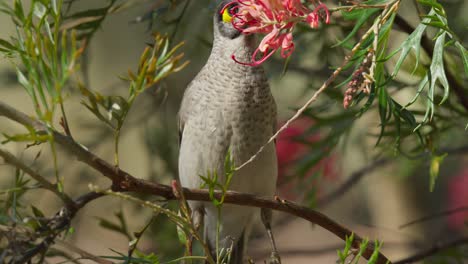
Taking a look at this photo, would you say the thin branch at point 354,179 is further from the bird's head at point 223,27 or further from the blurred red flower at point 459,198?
→ the blurred red flower at point 459,198

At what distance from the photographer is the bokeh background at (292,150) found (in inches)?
74.7

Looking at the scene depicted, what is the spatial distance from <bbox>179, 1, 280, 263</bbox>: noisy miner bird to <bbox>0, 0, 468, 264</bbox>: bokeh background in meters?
0.07

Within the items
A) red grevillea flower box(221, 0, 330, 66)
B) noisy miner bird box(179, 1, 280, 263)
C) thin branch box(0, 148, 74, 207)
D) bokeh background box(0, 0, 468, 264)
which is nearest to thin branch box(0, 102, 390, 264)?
thin branch box(0, 148, 74, 207)

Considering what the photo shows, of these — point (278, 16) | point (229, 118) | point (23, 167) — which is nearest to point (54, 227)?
point (23, 167)

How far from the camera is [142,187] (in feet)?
3.22

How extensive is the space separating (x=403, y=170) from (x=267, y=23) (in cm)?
125

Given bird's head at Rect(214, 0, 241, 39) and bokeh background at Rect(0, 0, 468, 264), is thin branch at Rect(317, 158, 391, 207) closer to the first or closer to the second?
bokeh background at Rect(0, 0, 468, 264)

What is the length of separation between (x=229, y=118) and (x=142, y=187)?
0.91 m

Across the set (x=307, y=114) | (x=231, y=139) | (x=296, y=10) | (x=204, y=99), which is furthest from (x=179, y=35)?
(x=296, y=10)

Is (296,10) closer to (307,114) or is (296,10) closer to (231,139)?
(307,114)

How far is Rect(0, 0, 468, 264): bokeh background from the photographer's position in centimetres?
190

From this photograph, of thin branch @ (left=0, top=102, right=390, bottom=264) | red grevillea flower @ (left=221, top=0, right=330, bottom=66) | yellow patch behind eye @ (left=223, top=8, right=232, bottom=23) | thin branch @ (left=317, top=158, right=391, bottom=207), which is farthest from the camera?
thin branch @ (left=317, top=158, right=391, bottom=207)

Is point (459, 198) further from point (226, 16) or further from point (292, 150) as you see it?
point (226, 16)

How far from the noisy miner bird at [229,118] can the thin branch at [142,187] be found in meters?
0.69
